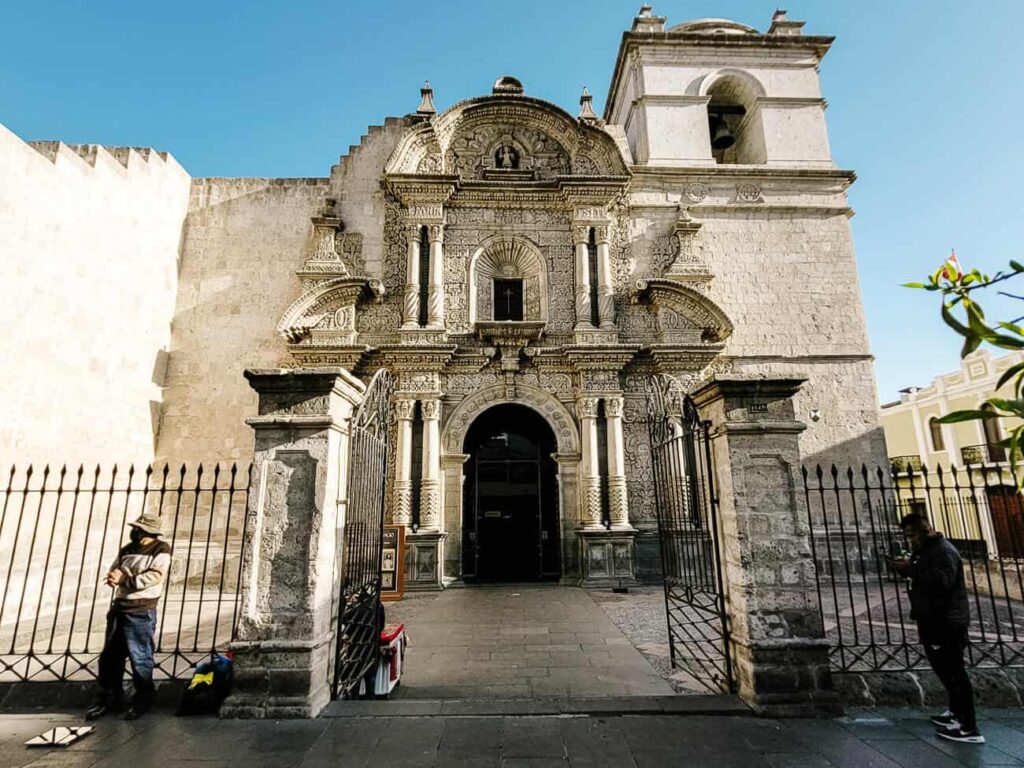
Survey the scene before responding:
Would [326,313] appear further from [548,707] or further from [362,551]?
[548,707]

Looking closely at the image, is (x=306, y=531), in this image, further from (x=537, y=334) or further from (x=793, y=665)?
(x=537, y=334)

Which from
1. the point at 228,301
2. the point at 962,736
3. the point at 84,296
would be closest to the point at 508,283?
the point at 228,301

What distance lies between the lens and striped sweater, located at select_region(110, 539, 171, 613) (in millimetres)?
3943

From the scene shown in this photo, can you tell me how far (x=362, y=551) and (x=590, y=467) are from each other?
617 centimetres

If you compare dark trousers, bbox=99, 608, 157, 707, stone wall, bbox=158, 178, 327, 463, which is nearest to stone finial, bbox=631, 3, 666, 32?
stone wall, bbox=158, 178, 327, 463

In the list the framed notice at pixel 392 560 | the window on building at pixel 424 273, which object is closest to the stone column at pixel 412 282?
the window on building at pixel 424 273

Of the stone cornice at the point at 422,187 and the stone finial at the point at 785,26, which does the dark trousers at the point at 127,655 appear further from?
the stone finial at the point at 785,26

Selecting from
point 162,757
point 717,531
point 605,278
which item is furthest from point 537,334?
point 162,757

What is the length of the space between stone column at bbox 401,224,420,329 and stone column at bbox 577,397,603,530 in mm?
3761

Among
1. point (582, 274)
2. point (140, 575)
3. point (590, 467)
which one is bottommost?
point (140, 575)

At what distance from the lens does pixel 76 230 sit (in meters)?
8.50

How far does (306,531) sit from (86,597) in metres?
7.87

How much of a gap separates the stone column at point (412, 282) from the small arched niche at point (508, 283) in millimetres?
1130

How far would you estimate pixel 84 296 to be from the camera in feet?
28.4
